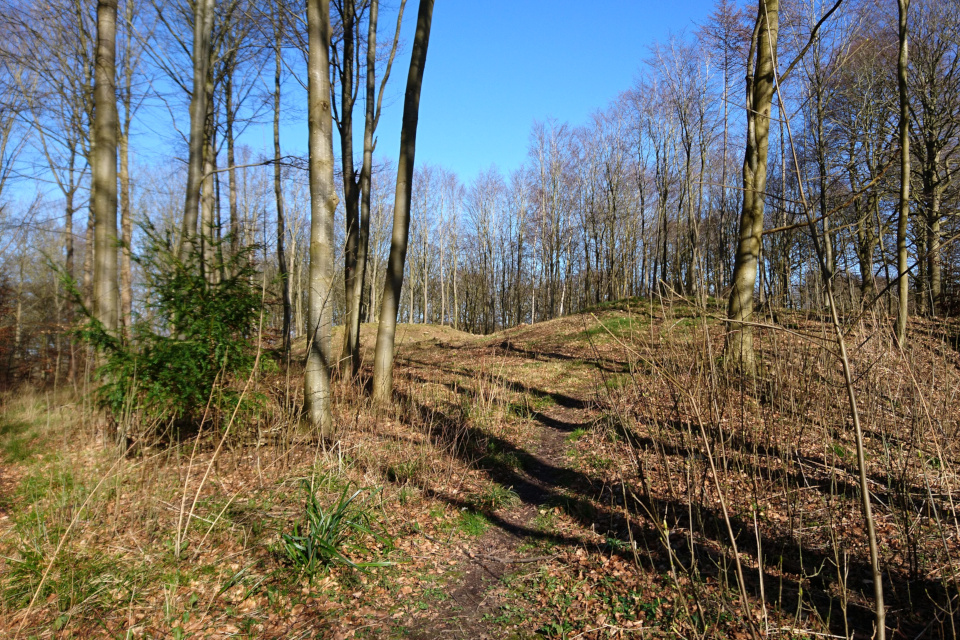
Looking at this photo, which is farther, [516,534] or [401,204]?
[401,204]

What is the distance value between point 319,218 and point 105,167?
3.90m

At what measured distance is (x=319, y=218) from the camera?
5.50 m

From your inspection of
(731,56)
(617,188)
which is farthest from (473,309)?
(731,56)

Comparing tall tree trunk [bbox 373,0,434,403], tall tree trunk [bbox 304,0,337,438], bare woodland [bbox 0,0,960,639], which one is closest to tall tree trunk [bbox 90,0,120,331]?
bare woodland [bbox 0,0,960,639]

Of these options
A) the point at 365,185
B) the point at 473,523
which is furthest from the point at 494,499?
the point at 365,185

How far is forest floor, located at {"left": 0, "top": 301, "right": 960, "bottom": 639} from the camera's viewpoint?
2.88 m

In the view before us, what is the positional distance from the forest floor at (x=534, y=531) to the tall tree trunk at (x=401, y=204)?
128 centimetres

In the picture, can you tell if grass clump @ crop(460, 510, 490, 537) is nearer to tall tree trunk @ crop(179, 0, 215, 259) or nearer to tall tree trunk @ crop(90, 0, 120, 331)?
tall tree trunk @ crop(90, 0, 120, 331)

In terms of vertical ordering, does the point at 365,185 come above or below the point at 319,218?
above

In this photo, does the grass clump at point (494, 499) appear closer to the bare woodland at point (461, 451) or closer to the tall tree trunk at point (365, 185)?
the bare woodland at point (461, 451)

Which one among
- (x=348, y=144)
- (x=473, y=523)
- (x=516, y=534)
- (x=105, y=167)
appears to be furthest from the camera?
(x=348, y=144)

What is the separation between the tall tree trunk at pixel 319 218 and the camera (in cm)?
545

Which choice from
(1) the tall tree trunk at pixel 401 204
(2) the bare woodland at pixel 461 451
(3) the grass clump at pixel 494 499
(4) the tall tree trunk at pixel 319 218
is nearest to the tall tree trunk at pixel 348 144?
(2) the bare woodland at pixel 461 451

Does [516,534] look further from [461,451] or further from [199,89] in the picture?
[199,89]
